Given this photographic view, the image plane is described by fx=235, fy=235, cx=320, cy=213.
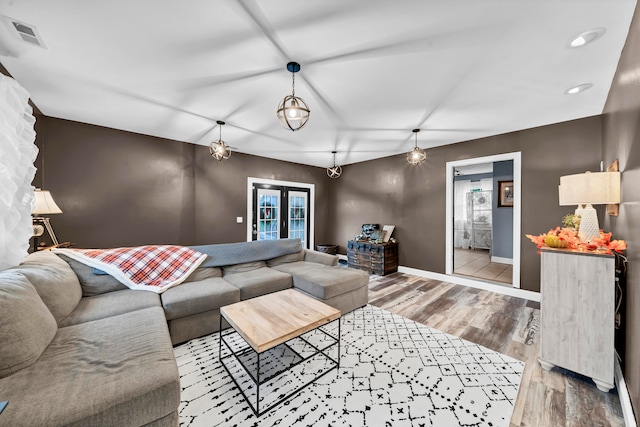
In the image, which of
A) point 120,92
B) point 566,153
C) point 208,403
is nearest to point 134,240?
point 120,92

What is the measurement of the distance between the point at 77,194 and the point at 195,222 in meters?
1.60

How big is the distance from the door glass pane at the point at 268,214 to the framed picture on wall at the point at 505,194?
5620mm

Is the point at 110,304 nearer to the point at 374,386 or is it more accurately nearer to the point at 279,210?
the point at 374,386

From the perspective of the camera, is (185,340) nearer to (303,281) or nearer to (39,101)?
(303,281)

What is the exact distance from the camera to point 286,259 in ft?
12.3

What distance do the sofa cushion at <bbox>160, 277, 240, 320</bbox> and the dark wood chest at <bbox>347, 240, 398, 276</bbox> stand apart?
3.03 m

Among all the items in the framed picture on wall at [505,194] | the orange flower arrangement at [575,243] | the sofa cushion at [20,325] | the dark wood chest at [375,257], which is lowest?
the dark wood chest at [375,257]

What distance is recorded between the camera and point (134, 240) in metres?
3.76

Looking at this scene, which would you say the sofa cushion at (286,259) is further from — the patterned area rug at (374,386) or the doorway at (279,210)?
the doorway at (279,210)

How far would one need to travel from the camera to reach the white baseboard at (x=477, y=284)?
11.6 ft

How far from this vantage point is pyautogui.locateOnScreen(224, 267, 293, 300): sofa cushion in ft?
8.87

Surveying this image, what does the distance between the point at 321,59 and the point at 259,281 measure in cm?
240

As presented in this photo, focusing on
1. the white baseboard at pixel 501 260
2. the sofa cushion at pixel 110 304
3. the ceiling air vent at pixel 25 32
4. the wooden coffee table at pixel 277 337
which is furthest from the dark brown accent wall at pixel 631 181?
the white baseboard at pixel 501 260

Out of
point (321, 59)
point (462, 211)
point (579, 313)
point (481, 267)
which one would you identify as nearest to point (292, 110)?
point (321, 59)
